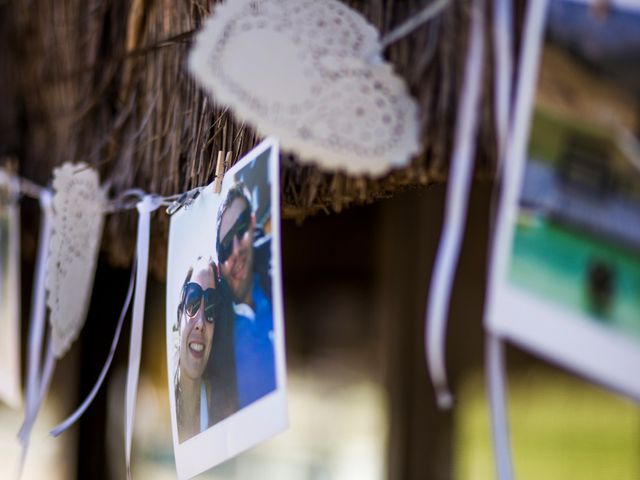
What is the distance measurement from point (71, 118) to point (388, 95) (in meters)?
0.57

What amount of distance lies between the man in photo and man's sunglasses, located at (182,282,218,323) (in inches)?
0.9

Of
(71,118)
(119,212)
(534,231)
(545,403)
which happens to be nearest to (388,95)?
(534,231)

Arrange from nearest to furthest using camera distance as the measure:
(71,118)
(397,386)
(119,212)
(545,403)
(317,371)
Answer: (119,212) < (71,118) < (397,386) < (545,403) < (317,371)

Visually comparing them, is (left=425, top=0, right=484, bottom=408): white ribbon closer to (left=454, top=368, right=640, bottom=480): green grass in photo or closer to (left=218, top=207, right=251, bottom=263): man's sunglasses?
(left=218, top=207, right=251, bottom=263): man's sunglasses

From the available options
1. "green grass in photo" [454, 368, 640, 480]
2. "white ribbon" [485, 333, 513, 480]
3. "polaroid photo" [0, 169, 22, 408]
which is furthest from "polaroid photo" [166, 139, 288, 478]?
"green grass in photo" [454, 368, 640, 480]

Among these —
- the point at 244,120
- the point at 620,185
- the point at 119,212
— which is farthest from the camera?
the point at 119,212

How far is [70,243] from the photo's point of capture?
0.82 meters

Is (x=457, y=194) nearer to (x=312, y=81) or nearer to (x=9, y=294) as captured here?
(x=312, y=81)

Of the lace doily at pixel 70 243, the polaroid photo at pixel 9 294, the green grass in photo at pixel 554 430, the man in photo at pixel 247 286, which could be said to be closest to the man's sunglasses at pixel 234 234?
the man in photo at pixel 247 286

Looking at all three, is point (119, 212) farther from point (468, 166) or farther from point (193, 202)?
point (468, 166)

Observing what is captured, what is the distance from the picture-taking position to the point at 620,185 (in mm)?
446

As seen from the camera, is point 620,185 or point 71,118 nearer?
point 620,185

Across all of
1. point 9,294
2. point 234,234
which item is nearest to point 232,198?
point 234,234

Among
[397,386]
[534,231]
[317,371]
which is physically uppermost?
[534,231]
